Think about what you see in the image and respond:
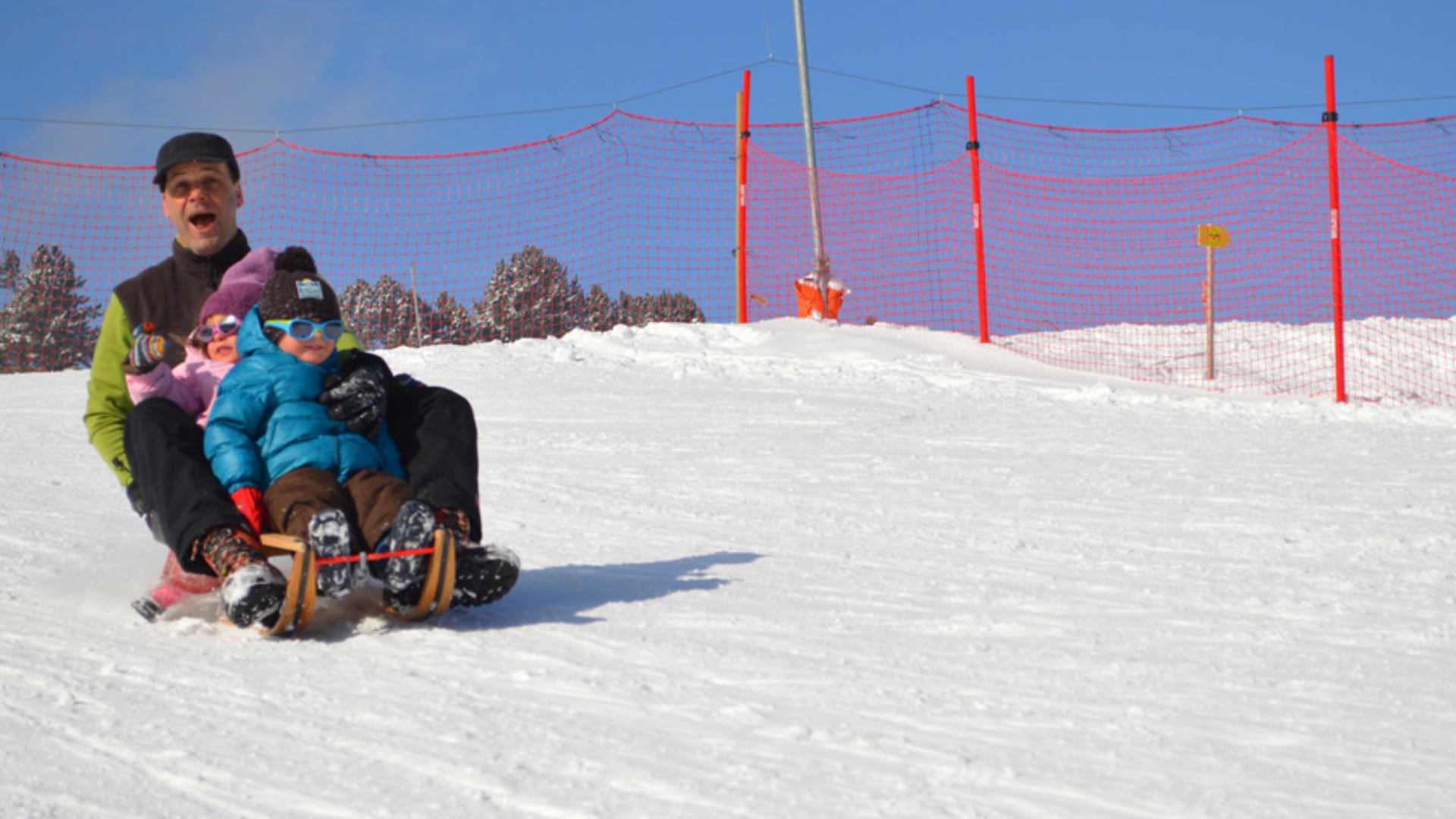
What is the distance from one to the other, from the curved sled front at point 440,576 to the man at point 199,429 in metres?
0.05

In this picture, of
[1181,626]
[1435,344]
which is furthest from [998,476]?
[1435,344]

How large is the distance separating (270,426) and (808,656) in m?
1.36

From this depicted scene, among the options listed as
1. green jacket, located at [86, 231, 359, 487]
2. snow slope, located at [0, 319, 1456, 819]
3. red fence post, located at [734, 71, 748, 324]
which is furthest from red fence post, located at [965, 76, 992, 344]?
green jacket, located at [86, 231, 359, 487]

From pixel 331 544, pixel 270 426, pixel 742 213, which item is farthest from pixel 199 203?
pixel 742 213

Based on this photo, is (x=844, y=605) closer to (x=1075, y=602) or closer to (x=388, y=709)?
(x=1075, y=602)

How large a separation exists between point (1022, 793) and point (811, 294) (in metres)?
10.4

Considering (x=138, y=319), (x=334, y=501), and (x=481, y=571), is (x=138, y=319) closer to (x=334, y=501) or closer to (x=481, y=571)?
(x=334, y=501)

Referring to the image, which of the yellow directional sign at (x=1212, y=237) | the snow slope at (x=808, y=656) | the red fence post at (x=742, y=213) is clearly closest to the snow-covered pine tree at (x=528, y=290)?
the red fence post at (x=742, y=213)

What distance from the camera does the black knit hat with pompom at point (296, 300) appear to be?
122 inches

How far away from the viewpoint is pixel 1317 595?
11.4 ft

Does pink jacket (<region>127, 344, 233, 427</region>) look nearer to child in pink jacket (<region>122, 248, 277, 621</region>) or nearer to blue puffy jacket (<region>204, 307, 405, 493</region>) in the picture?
child in pink jacket (<region>122, 248, 277, 621</region>)

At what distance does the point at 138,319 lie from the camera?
3.51 metres

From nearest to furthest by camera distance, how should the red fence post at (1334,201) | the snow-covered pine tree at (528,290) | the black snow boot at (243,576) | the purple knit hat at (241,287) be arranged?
the black snow boot at (243,576) < the purple knit hat at (241,287) < the red fence post at (1334,201) < the snow-covered pine tree at (528,290)

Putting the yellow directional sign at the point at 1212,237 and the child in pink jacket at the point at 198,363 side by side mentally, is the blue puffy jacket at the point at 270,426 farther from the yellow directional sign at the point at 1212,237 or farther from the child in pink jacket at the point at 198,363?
the yellow directional sign at the point at 1212,237
